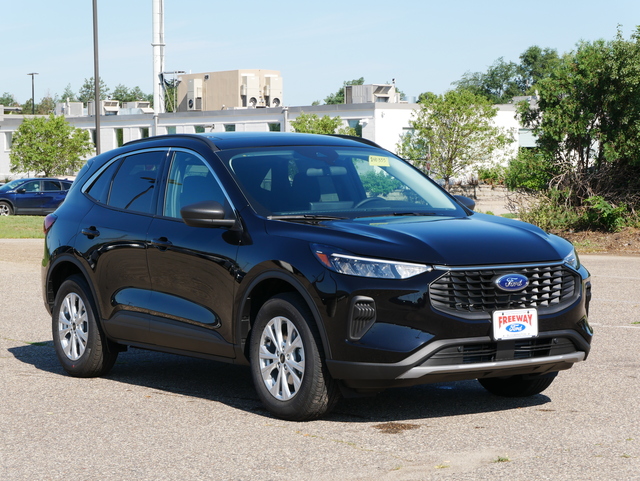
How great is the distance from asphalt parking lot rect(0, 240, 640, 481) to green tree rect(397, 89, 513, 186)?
138ft

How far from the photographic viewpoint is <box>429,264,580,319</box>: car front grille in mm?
5852

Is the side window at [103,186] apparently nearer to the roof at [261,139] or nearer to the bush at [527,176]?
the roof at [261,139]

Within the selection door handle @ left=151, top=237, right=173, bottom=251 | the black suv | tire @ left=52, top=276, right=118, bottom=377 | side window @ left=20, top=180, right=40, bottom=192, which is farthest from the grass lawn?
door handle @ left=151, top=237, right=173, bottom=251

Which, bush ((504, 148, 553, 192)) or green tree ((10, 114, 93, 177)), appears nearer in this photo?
bush ((504, 148, 553, 192))

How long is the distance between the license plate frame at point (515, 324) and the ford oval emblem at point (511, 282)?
0.13 meters

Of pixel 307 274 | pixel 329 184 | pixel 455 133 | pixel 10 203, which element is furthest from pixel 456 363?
pixel 455 133

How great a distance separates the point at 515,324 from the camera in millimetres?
5965

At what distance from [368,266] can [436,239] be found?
473 mm

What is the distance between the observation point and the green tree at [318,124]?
5859 centimetres

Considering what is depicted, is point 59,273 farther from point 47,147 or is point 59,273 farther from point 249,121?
point 249,121

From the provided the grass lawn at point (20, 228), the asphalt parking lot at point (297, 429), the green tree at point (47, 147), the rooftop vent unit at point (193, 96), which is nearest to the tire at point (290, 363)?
the asphalt parking lot at point (297, 429)

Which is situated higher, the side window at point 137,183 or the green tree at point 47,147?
the side window at point 137,183

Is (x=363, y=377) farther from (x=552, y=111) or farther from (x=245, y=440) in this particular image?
(x=552, y=111)

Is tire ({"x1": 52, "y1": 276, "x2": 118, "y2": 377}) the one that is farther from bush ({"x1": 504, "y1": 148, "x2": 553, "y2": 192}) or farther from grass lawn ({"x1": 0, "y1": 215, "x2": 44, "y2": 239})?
grass lawn ({"x1": 0, "y1": 215, "x2": 44, "y2": 239})
